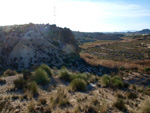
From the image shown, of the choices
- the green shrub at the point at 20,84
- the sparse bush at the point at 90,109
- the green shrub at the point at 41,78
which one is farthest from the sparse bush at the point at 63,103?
the green shrub at the point at 41,78

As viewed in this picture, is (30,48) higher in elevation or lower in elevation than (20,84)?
higher

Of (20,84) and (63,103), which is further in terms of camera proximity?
(20,84)

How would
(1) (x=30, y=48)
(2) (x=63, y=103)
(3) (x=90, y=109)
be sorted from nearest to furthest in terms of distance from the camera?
(3) (x=90, y=109), (2) (x=63, y=103), (1) (x=30, y=48)

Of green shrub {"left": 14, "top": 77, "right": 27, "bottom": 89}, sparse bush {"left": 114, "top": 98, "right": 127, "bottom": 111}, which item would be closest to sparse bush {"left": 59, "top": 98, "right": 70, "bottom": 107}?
sparse bush {"left": 114, "top": 98, "right": 127, "bottom": 111}

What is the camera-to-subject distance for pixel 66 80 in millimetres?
11984

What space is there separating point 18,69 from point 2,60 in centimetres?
342

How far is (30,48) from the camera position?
24.0 meters

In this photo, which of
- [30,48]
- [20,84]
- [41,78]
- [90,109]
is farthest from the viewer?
[30,48]

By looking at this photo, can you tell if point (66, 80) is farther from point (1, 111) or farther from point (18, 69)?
point (18, 69)

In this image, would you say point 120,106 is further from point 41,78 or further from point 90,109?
point 41,78

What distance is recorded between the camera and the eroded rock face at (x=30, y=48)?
21812 mm

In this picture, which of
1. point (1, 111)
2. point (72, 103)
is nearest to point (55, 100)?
point (72, 103)

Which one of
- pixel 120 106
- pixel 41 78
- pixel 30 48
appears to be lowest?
pixel 120 106

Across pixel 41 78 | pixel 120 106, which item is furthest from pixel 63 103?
pixel 41 78
